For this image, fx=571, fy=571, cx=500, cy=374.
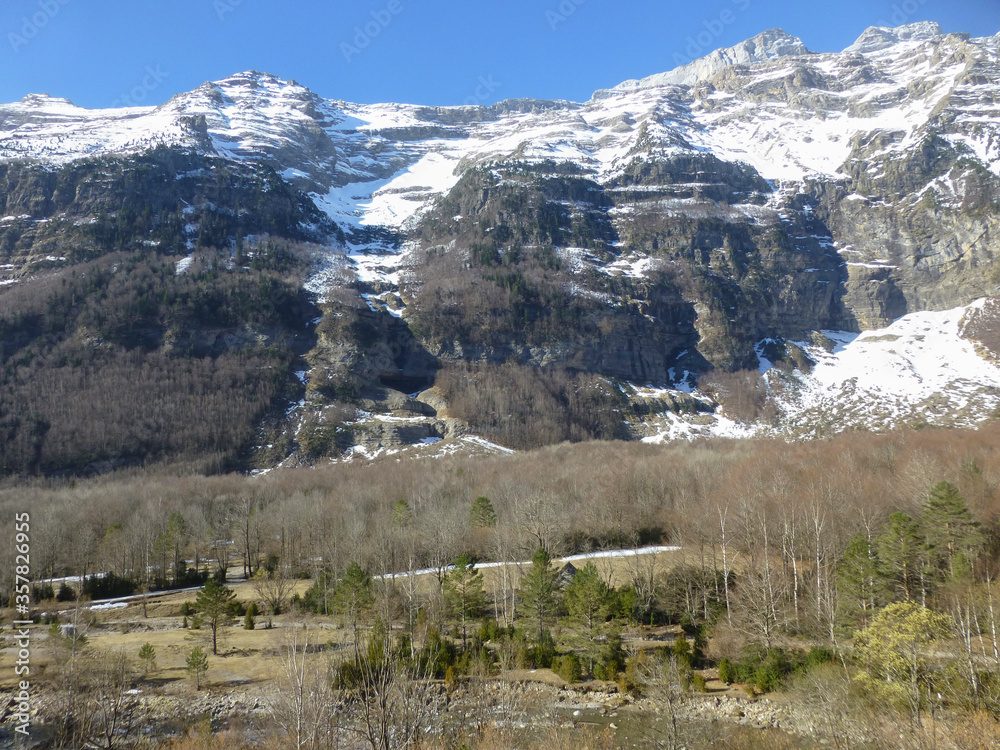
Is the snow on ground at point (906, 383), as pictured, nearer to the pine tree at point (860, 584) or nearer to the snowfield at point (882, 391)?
the snowfield at point (882, 391)

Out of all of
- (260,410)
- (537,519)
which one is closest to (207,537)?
(537,519)

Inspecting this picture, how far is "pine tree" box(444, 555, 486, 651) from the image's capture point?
46.0m

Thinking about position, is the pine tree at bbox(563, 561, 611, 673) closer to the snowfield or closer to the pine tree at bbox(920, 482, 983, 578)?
the pine tree at bbox(920, 482, 983, 578)

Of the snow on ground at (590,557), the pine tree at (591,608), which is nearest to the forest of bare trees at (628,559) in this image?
the pine tree at (591,608)

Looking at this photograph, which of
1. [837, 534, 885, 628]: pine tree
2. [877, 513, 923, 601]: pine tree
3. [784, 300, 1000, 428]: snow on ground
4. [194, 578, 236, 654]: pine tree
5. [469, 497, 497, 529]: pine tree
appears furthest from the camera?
[784, 300, 1000, 428]: snow on ground

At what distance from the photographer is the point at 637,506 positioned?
249ft

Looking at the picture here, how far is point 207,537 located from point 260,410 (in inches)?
2936

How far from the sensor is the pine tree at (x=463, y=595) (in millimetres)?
45969

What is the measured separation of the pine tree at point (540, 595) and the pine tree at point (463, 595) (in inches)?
185

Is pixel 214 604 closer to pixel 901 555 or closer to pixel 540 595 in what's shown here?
pixel 540 595

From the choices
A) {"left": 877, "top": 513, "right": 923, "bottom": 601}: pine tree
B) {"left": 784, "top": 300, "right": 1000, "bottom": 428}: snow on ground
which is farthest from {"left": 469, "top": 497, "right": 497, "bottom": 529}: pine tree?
{"left": 784, "top": 300, "right": 1000, "bottom": 428}: snow on ground

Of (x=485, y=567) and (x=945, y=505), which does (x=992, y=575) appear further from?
(x=485, y=567)

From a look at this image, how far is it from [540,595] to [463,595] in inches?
253

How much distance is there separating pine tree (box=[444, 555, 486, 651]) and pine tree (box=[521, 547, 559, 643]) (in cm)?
471
